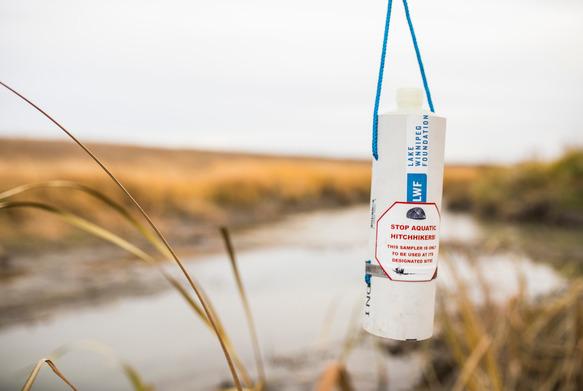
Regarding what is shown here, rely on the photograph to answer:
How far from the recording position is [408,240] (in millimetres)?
998

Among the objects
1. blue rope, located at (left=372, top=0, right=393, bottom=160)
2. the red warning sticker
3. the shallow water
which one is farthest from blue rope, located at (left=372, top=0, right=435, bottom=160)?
the shallow water

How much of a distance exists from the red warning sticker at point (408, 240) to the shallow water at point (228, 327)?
1.67m

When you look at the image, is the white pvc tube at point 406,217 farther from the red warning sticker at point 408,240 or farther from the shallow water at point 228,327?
the shallow water at point 228,327

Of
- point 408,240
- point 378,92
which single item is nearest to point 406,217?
point 408,240

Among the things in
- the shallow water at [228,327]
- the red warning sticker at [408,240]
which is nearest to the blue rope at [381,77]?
the red warning sticker at [408,240]

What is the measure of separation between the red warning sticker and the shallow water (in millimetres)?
1667

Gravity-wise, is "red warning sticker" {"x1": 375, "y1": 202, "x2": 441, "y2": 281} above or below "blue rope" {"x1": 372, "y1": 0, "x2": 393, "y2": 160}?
below

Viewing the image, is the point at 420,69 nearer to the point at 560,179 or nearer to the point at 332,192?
the point at 560,179

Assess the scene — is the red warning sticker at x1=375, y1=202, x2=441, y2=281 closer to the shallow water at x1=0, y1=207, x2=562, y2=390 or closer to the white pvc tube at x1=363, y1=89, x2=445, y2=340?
the white pvc tube at x1=363, y1=89, x2=445, y2=340

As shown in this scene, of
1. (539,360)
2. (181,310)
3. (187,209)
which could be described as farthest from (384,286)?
(187,209)

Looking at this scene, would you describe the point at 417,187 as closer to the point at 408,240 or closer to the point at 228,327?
the point at 408,240

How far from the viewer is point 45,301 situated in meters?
5.66

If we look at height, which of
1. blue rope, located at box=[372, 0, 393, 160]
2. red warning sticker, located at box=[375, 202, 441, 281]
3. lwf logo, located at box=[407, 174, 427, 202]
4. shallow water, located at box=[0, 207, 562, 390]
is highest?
blue rope, located at box=[372, 0, 393, 160]

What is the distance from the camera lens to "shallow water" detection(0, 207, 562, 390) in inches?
166
